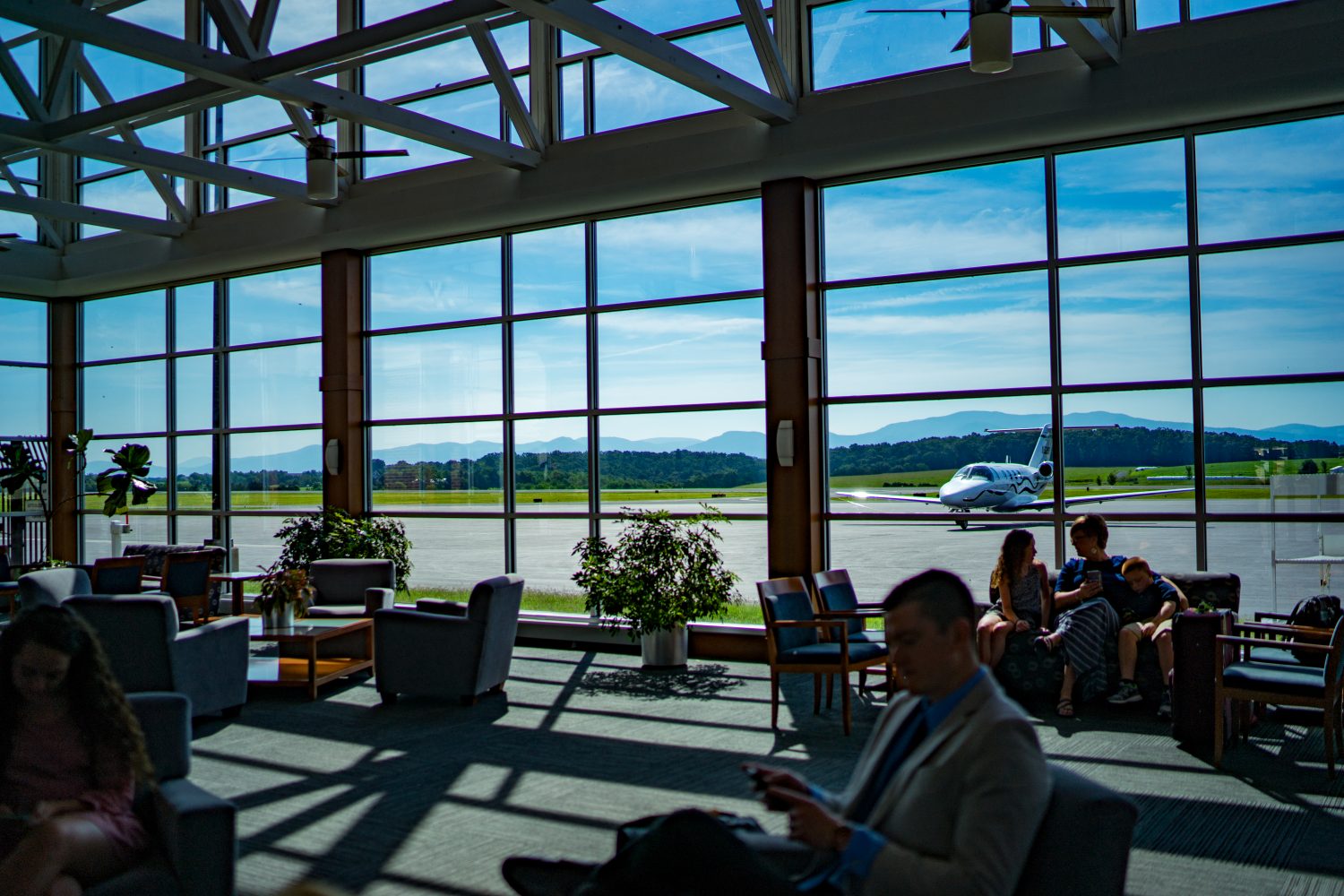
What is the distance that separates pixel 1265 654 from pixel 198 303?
1165cm

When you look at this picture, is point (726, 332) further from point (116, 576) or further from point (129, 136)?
point (116, 576)

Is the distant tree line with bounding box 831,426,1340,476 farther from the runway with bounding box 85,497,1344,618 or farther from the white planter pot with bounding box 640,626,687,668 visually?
the white planter pot with bounding box 640,626,687,668

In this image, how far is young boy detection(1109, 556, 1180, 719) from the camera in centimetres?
652

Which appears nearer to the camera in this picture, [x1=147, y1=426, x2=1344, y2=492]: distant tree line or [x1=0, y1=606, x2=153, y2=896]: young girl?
[x1=0, y1=606, x2=153, y2=896]: young girl

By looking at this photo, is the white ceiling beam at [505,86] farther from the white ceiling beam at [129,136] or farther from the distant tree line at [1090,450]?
the distant tree line at [1090,450]

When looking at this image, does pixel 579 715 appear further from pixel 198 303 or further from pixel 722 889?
pixel 198 303

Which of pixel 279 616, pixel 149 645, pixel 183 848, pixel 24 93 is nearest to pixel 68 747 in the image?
pixel 183 848

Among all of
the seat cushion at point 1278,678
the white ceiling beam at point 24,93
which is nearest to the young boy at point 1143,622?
the seat cushion at point 1278,678

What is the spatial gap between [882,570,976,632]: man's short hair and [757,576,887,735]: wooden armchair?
156 inches

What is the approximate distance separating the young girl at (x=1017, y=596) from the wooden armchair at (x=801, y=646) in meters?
0.71

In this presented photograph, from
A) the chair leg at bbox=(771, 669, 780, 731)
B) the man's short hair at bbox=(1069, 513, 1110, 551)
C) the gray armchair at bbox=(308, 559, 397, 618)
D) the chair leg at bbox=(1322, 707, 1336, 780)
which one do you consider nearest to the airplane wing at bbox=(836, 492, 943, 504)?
the man's short hair at bbox=(1069, 513, 1110, 551)

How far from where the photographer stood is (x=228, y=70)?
24.3ft

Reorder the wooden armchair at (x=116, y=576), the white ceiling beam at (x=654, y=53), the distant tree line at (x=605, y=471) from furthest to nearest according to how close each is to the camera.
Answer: the wooden armchair at (x=116, y=576), the distant tree line at (x=605, y=471), the white ceiling beam at (x=654, y=53)

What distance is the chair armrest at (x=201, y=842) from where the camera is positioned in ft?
9.61
